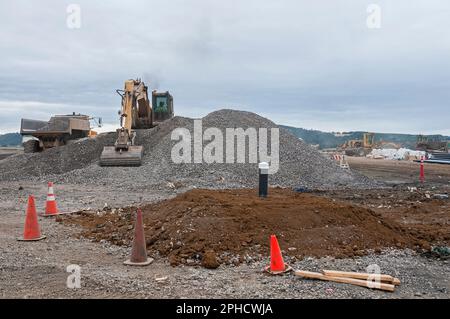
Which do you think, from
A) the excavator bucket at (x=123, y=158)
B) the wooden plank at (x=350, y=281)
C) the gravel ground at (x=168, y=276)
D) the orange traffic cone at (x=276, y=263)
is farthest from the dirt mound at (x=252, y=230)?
the excavator bucket at (x=123, y=158)

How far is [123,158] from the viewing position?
1920 centimetres

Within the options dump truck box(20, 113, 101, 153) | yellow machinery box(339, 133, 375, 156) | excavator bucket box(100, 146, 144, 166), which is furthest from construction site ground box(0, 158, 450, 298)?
yellow machinery box(339, 133, 375, 156)

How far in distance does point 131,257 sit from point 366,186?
12.9 metres

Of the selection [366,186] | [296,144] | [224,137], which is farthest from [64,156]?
[366,186]

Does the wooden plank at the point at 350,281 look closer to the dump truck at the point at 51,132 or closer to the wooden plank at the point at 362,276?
the wooden plank at the point at 362,276

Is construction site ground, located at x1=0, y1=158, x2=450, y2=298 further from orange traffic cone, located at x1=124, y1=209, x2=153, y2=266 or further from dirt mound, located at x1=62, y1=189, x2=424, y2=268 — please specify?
orange traffic cone, located at x1=124, y1=209, x2=153, y2=266

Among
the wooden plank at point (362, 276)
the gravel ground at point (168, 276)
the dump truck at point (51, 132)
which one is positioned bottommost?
the gravel ground at point (168, 276)

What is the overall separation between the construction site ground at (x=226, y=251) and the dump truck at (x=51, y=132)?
16.0m

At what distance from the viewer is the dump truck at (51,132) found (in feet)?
81.1

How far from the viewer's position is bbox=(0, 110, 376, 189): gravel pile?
16.8 meters

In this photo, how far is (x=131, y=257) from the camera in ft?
19.5
